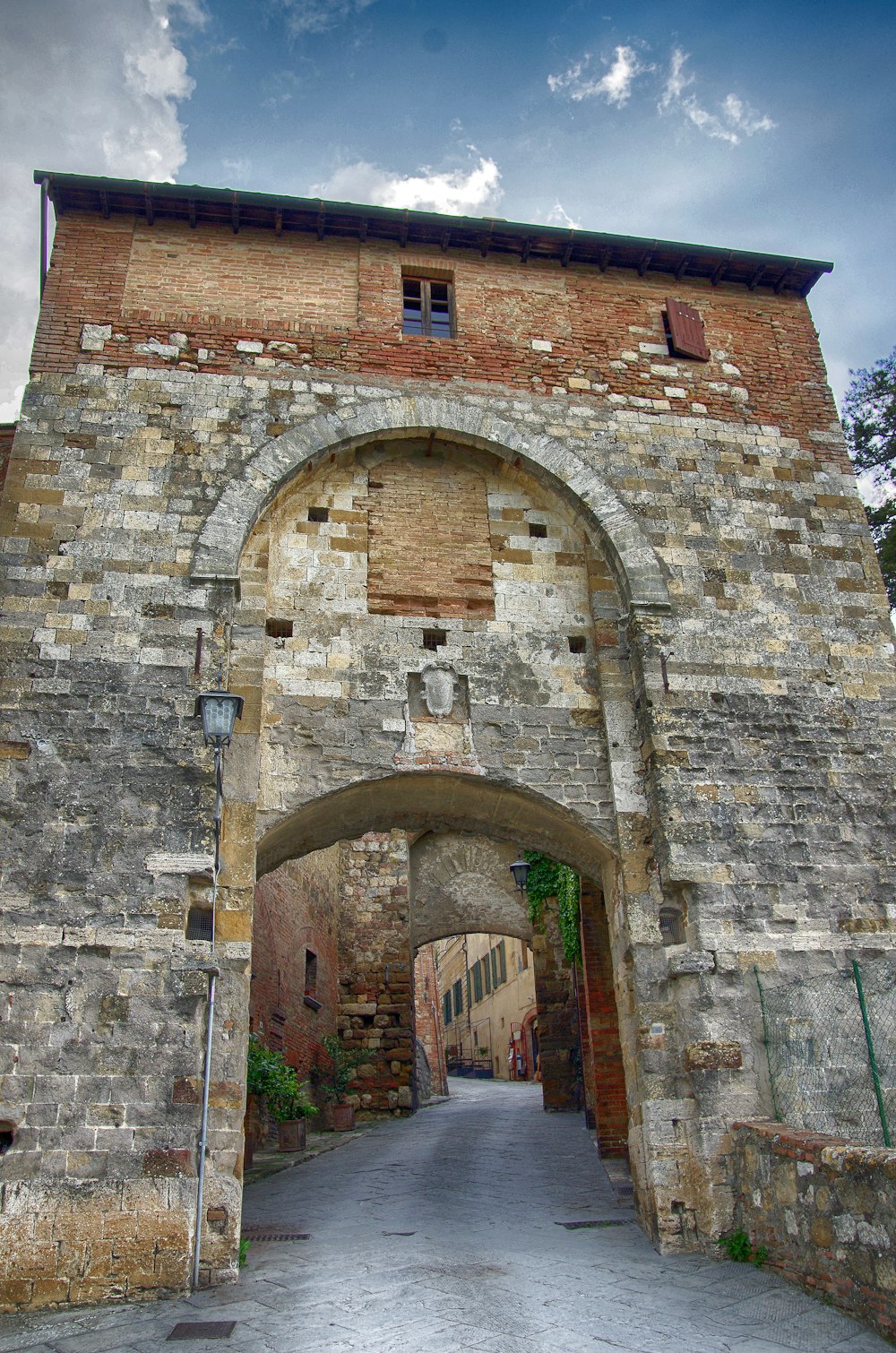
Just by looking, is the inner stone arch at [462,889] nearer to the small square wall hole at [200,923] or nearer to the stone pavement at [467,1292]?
the stone pavement at [467,1292]

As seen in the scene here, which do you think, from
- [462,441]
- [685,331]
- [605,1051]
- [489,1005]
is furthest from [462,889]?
[489,1005]

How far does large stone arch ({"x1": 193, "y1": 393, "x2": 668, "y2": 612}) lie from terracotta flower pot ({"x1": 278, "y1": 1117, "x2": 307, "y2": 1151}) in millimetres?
8159

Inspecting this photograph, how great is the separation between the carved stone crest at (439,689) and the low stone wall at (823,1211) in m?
3.47

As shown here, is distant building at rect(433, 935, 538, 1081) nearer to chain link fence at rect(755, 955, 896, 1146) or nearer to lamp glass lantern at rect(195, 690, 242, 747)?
chain link fence at rect(755, 955, 896, 1146)

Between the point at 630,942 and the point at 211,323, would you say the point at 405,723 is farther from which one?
the point at 211,323

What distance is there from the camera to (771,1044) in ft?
21.5

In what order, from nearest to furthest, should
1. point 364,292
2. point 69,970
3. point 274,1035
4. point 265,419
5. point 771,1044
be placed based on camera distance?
point 69,970
point 771,1044
point 265,419
point 364,292
point 274,1035

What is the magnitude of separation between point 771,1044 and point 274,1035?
26.1 ft

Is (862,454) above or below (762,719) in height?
above

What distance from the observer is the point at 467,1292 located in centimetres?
520

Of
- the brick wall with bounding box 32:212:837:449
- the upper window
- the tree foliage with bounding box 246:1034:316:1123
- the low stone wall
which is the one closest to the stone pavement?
the low stone wall

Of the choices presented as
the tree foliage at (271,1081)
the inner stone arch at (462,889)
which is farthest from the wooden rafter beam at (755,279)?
the inner stone arch at (462,889)

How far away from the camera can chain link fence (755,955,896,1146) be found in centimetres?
639

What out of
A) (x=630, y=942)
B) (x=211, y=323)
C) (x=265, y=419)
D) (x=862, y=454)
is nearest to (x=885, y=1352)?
(x=630, y=942)
